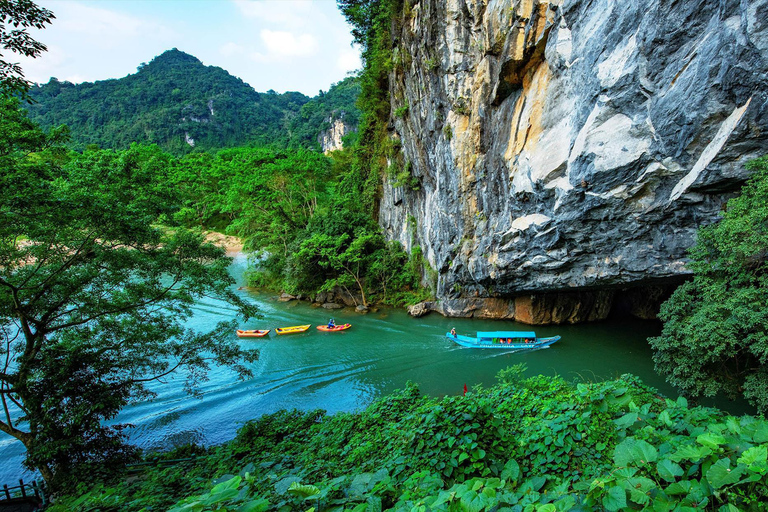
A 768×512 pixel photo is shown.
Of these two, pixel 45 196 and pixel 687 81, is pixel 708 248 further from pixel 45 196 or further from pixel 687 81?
pixel 45 196

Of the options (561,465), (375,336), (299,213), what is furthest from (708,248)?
(299,213)

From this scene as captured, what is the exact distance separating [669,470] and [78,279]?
8.57 m

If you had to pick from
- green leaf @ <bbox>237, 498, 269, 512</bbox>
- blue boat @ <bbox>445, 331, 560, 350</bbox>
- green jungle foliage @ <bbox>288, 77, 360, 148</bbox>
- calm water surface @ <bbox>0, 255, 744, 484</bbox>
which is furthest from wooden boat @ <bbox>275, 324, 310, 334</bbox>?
green jungle foliage @ <bbox>288, 77, 360, 148</bbox>

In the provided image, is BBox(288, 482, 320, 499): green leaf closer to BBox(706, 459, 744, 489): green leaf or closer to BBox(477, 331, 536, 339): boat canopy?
BBox(706, 459, 744, 489): green leaf

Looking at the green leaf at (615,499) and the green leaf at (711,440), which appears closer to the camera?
the green leaf at (615,499)

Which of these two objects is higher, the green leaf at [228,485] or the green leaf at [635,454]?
the green leaf at [228,485]

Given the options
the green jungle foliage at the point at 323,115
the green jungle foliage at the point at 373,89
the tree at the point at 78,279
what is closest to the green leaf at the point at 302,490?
the tree at the point at 78,279

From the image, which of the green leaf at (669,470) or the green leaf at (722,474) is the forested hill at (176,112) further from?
the green leaf at (722,474)

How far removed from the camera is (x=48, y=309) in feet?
20.5

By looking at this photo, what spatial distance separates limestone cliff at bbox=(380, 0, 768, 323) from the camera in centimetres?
632

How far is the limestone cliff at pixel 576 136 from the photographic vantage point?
6.32 meters

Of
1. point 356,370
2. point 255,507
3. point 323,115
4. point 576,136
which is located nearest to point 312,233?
point 356,370

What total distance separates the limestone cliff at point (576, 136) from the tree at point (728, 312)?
83cm

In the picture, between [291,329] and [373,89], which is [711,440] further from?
[373,89]
